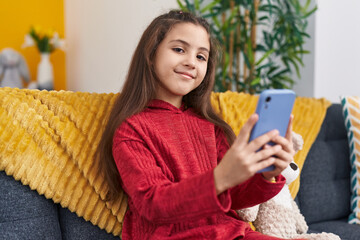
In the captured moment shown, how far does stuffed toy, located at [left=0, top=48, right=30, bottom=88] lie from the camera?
325 cm

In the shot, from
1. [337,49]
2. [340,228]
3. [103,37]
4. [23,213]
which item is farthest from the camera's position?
[103,37]

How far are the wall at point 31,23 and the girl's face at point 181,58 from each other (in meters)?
2.95

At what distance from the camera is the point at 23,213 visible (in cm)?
103

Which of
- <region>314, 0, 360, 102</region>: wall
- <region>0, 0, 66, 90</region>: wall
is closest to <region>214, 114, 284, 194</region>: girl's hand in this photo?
<region>314, 0, 360, 102</region>: wall

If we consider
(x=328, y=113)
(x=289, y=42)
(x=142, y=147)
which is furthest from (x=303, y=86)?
(x=142, y=147)

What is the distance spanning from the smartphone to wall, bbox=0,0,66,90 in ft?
11.0

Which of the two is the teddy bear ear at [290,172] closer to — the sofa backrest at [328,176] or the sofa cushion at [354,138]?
the sofa backrest at [328,176]

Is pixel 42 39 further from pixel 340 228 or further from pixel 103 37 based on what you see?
pixel 340 228

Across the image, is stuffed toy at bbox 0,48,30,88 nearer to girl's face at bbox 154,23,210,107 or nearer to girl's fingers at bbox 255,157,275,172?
girl's face at bbox 154,23,210,107

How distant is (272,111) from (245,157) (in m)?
0.11

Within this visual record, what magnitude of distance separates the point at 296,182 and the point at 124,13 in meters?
2.07

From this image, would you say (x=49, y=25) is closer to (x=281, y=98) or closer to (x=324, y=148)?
(x=324, y=148)

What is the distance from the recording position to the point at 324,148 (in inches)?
64.3

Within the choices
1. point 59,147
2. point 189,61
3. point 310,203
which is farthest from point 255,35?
point 59,147
